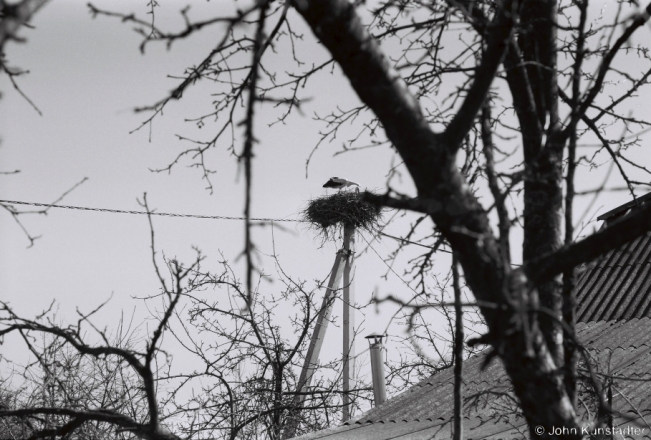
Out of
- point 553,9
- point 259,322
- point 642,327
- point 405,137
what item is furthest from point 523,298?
point 259,322

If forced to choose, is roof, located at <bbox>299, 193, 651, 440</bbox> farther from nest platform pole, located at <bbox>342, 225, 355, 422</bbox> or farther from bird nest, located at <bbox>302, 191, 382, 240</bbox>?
bird nest, located at <bbox>302, 191, 382, 240</bbox>

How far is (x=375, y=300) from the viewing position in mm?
1790

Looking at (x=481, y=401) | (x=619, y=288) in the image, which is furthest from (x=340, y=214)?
(x=481, y=401)

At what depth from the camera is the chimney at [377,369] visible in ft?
27.7

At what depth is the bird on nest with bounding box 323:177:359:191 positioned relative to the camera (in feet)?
42.9

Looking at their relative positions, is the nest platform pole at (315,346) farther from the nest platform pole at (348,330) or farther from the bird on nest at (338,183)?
the bird on nest at (338,183)

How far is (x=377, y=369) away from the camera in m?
8.58

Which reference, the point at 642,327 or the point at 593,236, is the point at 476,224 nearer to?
the point at 593,236

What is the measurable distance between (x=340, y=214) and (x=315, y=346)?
130 inches

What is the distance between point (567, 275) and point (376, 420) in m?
3.78

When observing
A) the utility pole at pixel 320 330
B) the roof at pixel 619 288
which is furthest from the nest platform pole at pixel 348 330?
the roof at pixel 619 288

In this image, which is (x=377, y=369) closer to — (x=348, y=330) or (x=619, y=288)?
(x=348, y=330)

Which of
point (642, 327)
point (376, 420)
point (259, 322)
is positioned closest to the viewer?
point (376, 420)

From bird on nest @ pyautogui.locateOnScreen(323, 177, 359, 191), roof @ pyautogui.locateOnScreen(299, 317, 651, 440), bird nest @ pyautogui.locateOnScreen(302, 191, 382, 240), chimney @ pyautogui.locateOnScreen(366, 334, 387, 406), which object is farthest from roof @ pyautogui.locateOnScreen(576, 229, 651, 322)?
bird on nest @ pyautogui.locateOnScreen(323, 177, 359, 191)
